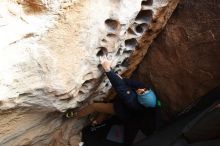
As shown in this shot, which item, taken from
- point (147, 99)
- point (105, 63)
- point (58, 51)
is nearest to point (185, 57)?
point (147, 99)

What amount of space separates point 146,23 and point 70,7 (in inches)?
26.3

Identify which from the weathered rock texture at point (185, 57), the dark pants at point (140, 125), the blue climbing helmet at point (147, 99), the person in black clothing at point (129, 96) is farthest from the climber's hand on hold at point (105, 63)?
the weathered rock texture at point (185, 57)

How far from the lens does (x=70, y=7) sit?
6.64ft

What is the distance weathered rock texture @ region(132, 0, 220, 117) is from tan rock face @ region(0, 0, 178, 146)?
0.31 feet

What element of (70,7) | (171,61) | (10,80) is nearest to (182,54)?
(171,61)

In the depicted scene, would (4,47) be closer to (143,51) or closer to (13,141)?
(13,141)

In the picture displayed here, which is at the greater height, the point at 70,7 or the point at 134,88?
the point at 70,7

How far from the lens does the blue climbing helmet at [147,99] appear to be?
239 cm

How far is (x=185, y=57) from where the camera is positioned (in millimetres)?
2689

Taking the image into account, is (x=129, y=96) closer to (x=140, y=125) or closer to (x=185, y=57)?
(x=140, y=125)

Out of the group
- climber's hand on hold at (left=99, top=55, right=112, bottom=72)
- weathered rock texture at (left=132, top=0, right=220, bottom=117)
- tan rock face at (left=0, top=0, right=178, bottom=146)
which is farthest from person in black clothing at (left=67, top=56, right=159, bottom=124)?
weathered rock texture at (left=132, top=0, right=220, bottom=117)

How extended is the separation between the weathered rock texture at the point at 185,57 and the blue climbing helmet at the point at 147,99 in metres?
0.45

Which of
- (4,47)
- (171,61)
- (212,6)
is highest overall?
(212,6)

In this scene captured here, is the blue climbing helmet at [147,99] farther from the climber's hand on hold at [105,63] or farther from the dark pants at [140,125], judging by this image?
the climber's hand on hold at [105,63]
